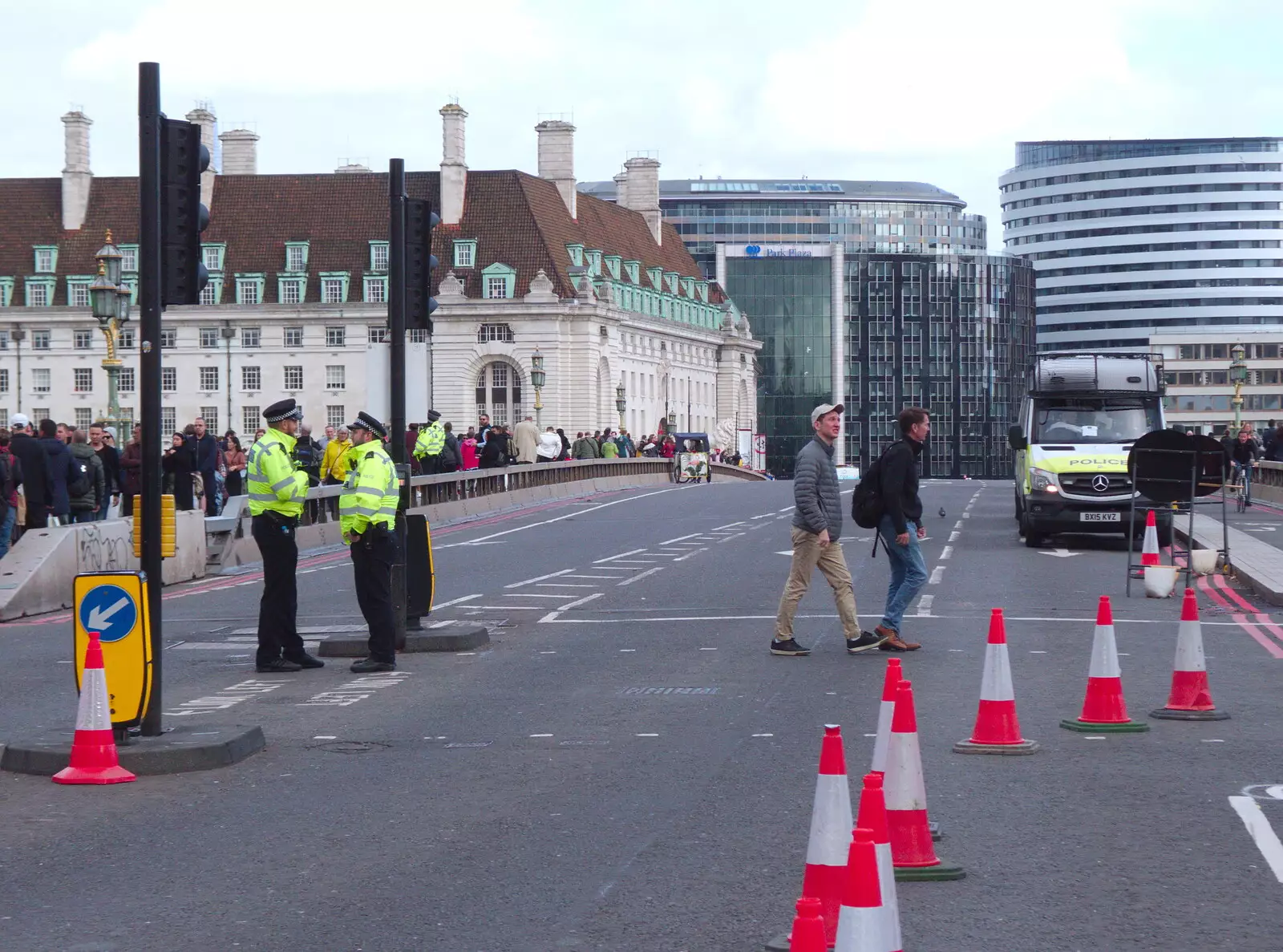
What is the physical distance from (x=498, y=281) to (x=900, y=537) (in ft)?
340

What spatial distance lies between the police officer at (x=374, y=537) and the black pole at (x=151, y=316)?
4117 mm

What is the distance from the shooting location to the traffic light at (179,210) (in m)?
10.4

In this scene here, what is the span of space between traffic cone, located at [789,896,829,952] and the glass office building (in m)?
166

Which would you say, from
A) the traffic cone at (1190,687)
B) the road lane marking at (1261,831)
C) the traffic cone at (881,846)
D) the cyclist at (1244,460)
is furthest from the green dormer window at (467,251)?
the traffic cone at (881,846)

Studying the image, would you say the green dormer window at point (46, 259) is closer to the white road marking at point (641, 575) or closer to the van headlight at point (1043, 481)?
the van headlight at point (1043, 481)

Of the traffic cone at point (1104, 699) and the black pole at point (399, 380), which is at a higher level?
the black pole at point (399, 380)

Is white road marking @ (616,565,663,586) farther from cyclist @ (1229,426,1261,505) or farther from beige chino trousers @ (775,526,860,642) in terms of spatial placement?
cyclist @ (1229,426,1261,505)

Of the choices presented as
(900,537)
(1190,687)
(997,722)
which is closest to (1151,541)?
(900,537)

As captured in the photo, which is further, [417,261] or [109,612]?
[417,261]

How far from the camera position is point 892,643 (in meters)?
15.4

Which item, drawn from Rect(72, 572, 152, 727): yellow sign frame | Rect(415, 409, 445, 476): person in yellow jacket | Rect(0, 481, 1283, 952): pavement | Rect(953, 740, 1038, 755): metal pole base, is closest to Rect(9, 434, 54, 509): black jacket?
Rect(0, 481, 1283, 952): pavement

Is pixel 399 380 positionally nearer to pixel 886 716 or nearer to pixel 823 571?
pixel 823 571

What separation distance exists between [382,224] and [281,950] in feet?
377

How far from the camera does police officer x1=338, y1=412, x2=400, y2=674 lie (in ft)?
48.1
